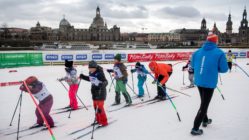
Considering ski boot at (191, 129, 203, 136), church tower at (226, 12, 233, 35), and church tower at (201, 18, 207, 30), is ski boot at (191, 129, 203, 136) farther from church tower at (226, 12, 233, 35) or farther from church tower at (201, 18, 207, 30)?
church tower at (201, 18, 207, 30)

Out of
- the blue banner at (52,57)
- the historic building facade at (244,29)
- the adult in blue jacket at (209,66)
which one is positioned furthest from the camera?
the historic building facade at (244,29)

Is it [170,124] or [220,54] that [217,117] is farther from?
[220,54]

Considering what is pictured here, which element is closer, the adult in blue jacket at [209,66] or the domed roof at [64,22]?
the adult in blue jacket at [209,66]

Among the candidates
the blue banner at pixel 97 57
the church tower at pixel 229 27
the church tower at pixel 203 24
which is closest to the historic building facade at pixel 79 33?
the church tower at pixel 203 24

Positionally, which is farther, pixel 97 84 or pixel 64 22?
pixel 64 22

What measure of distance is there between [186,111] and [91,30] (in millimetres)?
167173

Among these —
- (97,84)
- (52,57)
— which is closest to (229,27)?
(52,57)

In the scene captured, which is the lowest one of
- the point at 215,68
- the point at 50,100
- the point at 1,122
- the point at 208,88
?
the point at 1,122

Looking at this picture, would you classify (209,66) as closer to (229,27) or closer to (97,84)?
(97,84)

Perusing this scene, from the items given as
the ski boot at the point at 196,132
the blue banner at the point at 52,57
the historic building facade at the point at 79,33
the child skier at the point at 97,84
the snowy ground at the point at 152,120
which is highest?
the historic building facade at the point at 79,33

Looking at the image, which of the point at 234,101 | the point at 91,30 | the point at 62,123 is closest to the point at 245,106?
the point at 234,101

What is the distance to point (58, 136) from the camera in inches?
277

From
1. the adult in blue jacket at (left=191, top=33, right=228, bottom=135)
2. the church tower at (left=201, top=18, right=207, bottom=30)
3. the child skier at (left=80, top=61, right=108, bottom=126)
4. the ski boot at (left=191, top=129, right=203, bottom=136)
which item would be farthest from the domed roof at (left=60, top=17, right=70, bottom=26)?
the adult in blue jacket at (left=191, top=33, right=228, bottom=135)

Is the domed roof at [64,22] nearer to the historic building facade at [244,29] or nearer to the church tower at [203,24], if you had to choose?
the church tower at [203,24]
